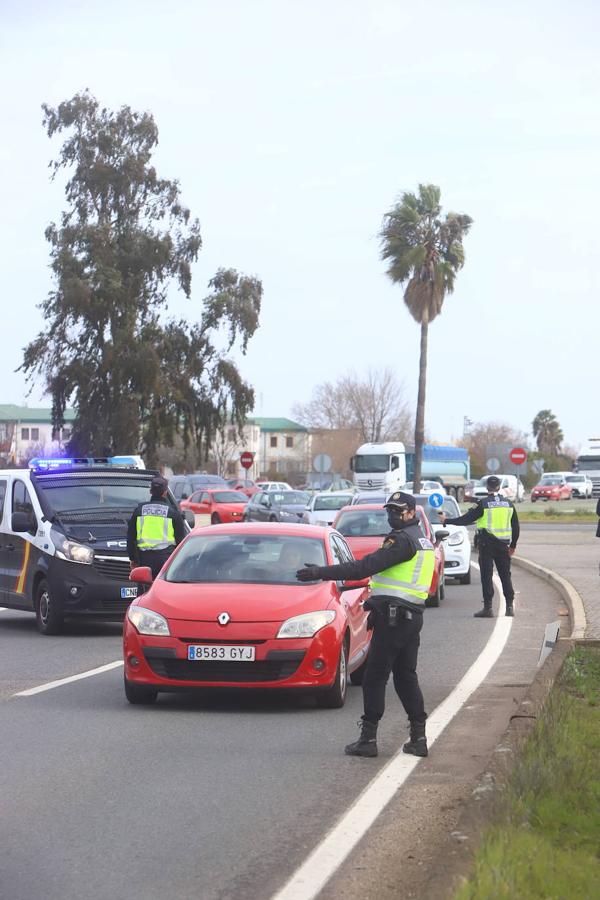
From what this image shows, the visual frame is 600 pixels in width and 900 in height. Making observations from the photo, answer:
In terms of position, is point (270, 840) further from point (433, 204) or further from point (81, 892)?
point (433, 204)

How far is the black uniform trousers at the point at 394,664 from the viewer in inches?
341

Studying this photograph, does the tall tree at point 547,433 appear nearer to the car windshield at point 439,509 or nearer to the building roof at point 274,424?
the building roof at point 274,424

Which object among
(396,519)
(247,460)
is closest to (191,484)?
(247,460)

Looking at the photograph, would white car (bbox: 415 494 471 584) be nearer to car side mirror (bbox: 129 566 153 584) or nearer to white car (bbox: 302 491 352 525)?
white car (bbox: 302 491 352 525)

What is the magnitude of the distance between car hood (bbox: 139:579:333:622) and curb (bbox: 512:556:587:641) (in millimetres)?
4517

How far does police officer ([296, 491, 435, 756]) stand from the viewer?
28.5ft

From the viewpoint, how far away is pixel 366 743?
8.71 meters

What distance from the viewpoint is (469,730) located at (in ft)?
32.2

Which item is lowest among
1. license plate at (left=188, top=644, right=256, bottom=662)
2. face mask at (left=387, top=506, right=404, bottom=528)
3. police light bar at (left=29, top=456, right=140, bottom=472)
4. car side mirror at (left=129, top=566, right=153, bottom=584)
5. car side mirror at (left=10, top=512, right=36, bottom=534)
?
license plate at (left=188, top=644, right=256, bottom=662)

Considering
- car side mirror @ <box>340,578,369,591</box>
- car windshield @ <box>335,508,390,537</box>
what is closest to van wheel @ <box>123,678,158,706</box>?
car side mirror @ <box>340,578,369,591</box>

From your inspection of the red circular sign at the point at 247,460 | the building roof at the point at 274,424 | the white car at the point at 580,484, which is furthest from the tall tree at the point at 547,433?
the red circular sign at the point at 247,460

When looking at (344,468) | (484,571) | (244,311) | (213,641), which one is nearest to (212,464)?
(344,468)

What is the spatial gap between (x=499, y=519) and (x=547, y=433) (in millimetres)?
143822

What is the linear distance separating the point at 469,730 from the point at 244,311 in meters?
50.7
